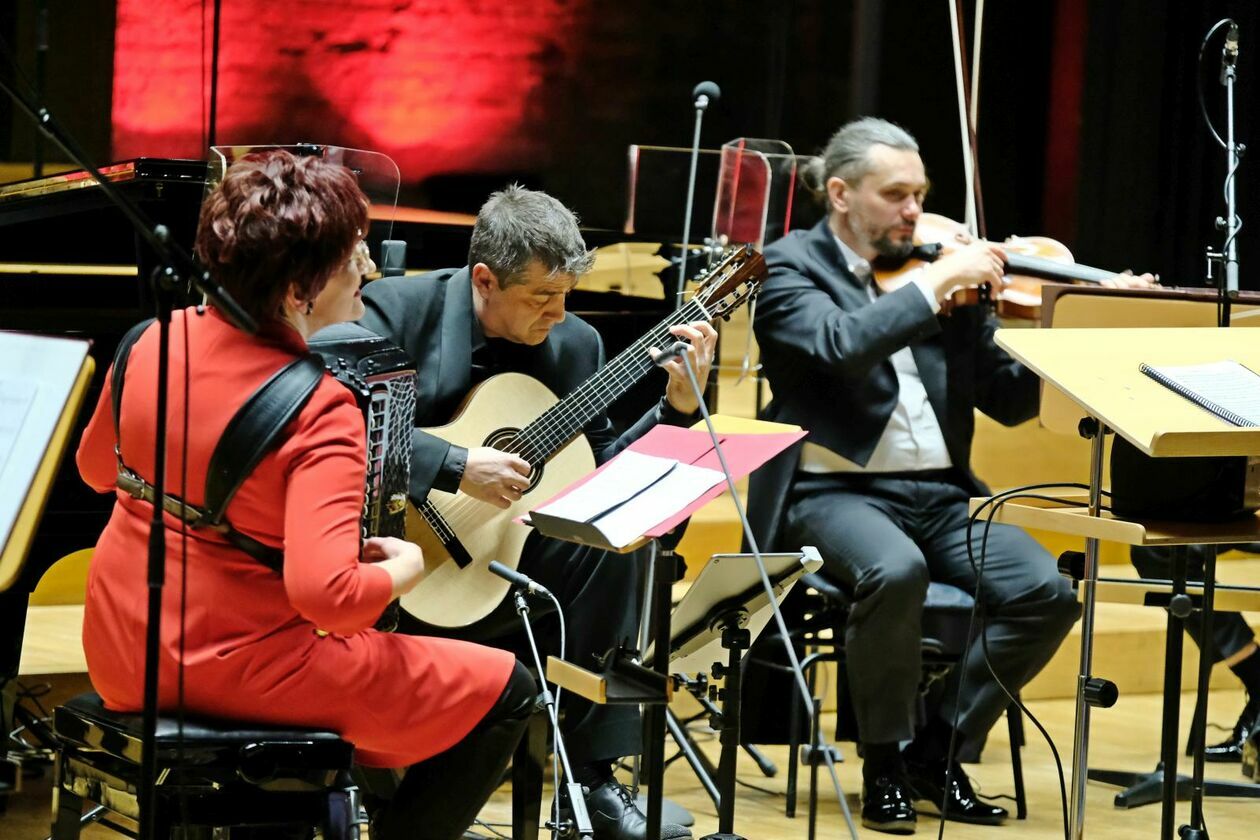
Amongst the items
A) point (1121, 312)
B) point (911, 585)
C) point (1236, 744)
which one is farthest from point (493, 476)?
point (1236, 744)

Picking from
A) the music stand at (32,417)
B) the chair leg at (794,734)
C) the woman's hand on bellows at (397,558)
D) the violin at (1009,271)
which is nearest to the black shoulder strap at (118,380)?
the woman's hand on bellows at (397,558)

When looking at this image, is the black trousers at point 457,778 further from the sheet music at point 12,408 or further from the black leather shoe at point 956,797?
the black leather shoe at point 956,797

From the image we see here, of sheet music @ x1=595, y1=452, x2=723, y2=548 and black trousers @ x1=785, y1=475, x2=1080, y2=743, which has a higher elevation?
sheet music @ x1=595, y1=452, x2=723, y2=548

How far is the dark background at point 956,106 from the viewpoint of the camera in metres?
6.36

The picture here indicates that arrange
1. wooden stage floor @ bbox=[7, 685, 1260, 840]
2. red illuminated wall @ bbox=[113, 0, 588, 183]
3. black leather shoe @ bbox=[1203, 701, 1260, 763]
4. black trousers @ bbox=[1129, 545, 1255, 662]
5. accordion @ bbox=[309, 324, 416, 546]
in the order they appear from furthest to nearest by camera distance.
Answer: red illuminated wall @ bbox=[113, 0, 588, 183] → black leather shoe @ bbox=[1203, 701, 1260, 763] → black trousers @ bbox=[1129, 545, 1255, 662] → wooden stage floor @ bbox=[7, 685, 1260, 840] → accordion @ bbox=[309, 324, 416, 546]

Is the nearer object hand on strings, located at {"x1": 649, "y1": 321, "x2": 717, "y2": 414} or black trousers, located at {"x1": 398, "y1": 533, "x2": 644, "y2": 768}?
hand on strings, located at {"x1": 649, "y1": 321, "x2": 717, "y2": 414}

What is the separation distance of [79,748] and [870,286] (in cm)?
241

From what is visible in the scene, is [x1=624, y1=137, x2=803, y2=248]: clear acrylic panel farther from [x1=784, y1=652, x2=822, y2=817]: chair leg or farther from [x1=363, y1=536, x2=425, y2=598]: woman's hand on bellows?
[x1=363, y1=536, x2=425, y2=598]: woman's hand on bellows

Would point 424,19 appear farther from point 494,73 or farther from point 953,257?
point 953,257

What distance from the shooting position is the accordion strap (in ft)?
7.06

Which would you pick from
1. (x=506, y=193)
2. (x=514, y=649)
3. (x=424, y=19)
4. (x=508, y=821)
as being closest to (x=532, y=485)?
(x=514, y=649)

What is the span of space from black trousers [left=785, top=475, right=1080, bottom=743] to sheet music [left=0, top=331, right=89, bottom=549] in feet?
5.77

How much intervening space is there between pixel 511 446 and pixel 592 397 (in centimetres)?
19

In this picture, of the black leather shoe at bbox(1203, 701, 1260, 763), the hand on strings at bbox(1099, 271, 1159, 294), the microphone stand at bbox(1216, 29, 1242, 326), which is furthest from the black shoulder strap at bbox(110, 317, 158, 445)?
the black leather shoe at bbox(1203, 701, 1260, 763)
